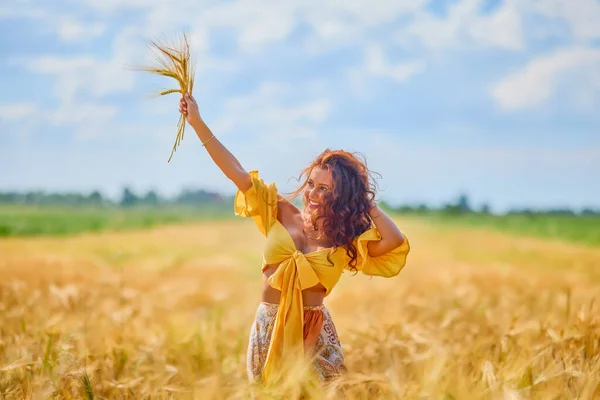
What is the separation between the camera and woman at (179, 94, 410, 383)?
10.6 feet

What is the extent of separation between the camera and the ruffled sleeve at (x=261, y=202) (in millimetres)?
3359

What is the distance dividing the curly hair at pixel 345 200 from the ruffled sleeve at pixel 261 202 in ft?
0.60

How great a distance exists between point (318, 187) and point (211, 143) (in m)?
0.51

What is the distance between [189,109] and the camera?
10.6 feet

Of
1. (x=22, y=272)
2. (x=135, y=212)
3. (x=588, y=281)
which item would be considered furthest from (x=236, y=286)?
(x=135, y=212)

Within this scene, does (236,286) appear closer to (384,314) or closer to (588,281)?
(384,314)

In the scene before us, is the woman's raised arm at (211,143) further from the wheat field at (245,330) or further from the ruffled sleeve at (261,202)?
the wheat field at (245,330)

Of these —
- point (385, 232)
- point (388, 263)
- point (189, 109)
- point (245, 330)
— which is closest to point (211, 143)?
point (189, 109)

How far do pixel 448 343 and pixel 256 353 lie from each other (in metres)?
2.10

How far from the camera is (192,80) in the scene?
3.29m

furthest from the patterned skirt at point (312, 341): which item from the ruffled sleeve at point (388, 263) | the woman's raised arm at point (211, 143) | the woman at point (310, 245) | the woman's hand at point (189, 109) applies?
the woman's hand at point (189, 109)

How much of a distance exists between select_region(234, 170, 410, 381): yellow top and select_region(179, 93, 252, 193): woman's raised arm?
0.12 metres

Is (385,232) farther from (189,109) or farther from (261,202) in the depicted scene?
(189,109)

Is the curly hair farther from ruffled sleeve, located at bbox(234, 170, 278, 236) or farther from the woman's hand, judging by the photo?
the woman's hand
